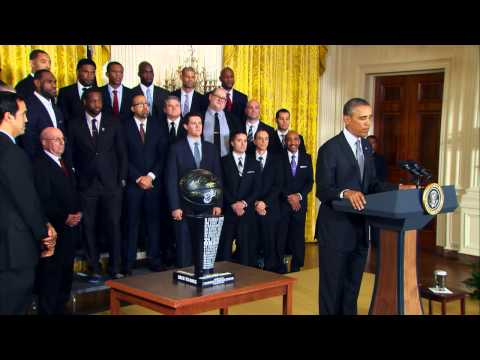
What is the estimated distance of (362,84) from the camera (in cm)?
Result: 927

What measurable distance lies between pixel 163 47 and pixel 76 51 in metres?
1.50

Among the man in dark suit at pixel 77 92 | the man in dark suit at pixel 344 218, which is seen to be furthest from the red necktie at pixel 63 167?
the man in dark suit at pixel 344 218

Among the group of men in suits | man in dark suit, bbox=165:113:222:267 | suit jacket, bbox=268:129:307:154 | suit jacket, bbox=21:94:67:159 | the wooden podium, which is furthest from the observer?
suit jacket, bbox=268:129:307:154

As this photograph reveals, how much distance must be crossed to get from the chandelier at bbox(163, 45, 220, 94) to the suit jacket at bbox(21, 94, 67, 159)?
281cm

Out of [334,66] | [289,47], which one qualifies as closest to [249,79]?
[289,47]

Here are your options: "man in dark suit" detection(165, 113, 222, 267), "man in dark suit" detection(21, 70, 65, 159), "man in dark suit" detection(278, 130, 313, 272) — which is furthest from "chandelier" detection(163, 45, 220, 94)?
"man in dark suit" detection(21, 70, 65, 159)

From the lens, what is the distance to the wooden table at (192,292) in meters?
3.20

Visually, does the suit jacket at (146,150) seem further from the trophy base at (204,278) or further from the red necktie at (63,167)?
the trophy base at (204,278)

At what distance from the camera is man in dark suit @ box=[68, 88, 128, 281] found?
5.34m

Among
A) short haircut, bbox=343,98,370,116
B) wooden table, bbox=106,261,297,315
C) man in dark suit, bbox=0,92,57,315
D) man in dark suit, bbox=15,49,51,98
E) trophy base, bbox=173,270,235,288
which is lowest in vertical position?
wooden table, bbox=106,261,297,315

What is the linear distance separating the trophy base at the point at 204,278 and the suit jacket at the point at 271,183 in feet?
8.96

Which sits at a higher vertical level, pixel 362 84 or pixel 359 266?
pixel 362 84

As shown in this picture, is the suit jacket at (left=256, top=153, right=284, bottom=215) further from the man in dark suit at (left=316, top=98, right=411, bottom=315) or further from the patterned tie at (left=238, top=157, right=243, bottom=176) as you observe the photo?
the man in dark suit at (left=316, top=98, right=411, bottom=315)
